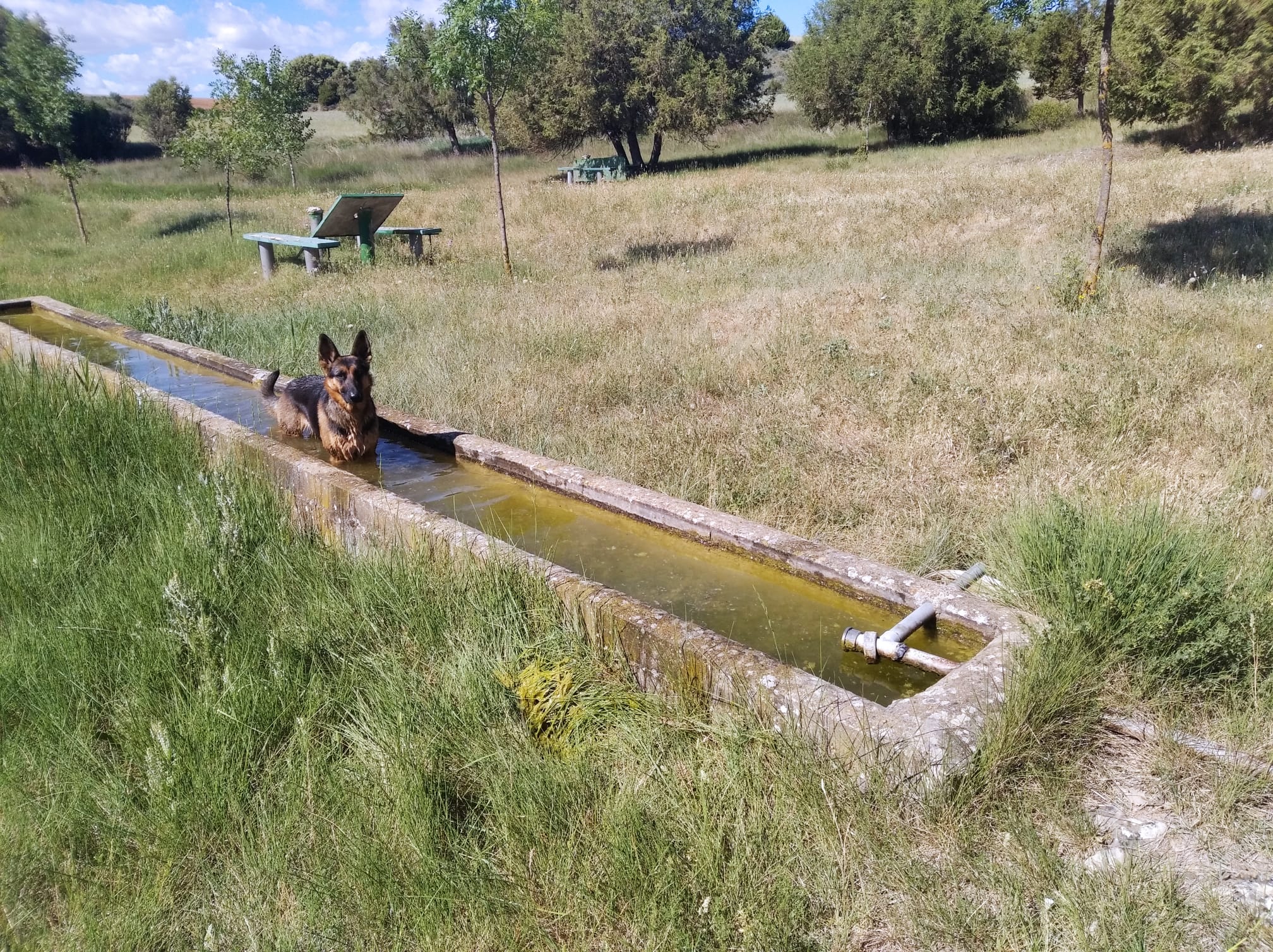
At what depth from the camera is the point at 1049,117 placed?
111 feet

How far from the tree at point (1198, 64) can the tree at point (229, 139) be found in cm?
2341

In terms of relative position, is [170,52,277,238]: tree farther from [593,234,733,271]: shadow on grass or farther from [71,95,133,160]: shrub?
[71,95,133,160]: shrub

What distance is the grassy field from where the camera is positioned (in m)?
2.12

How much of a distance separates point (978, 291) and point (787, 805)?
873 cm

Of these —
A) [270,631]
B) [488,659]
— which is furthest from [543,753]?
[270,631]

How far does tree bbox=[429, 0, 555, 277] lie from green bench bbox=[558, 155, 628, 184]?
14.6 m

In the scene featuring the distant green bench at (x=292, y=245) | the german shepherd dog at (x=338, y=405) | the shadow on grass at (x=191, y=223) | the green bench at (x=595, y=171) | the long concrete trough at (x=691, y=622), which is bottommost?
the long concrete trough at (x=691, y=622)

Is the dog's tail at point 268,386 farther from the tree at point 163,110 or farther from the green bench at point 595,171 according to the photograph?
the tree at point 163,110

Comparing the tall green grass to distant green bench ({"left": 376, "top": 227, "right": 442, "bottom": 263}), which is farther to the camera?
distant green bench ({"left": 376, "top": 227, "right": 442, "bottom": 263})

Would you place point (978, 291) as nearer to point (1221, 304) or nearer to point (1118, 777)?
point (1221, 304)

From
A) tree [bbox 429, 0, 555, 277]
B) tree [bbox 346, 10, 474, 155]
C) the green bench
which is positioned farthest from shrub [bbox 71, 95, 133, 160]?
tree [bbox 429, 0, 555, 277]

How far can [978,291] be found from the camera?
9.70 m

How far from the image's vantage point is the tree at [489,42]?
12023 millimetres

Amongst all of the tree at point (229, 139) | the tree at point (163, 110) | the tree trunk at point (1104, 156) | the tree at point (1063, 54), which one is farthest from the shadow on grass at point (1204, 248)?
the tree at point (163, 110)
